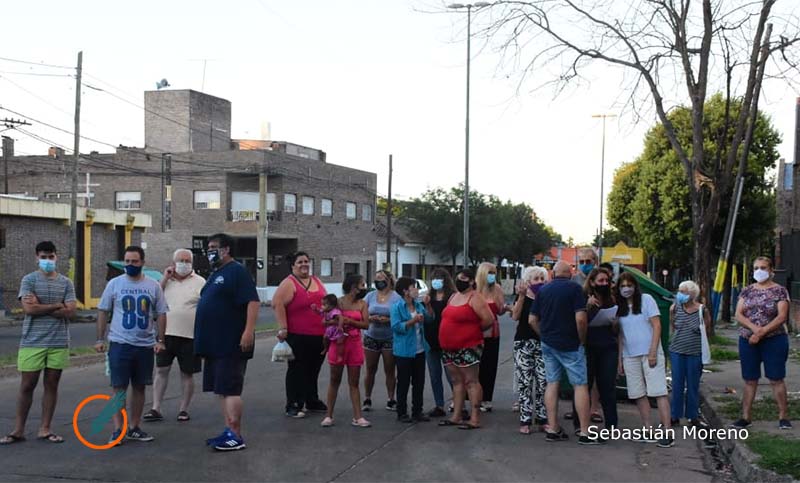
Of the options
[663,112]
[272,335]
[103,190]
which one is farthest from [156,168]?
[663,112]

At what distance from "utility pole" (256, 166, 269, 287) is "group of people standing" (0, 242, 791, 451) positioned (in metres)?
39.3

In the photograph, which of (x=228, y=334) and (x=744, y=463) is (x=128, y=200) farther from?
(x=744, y=463)

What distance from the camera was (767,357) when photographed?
29.6ft

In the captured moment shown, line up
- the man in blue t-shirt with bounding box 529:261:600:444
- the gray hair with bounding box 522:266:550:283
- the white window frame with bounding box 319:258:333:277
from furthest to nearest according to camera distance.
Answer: the white window frame with bounding box 319:258:333:277 → the gray hair with bounding box 522:266:550:283 → the man in blue t-shirt with bounding box 529:261:600:444

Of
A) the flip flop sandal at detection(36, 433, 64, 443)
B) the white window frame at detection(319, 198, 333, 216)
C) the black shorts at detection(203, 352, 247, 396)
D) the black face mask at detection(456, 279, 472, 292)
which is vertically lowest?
the flip flop sandal at detection(36, 433, 64, 443)

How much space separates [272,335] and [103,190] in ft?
109

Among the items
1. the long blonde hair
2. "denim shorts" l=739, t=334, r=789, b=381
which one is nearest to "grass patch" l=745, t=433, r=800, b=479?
"denim shorts" l=739, t=334, r=789, b=381

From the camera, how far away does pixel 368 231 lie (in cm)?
6162

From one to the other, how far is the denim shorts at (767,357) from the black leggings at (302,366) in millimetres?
4482

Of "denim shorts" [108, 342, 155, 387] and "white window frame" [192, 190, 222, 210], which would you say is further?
"white window frame" [192, 190, 222, 210]

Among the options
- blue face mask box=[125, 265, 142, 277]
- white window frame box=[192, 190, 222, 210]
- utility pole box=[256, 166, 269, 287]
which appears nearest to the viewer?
blue face mask box=[125, 265, 142, 277]

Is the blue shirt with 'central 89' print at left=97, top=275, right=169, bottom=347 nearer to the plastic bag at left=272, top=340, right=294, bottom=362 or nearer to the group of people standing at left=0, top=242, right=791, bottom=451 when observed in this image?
the group of people standing at left=0, top=242, right=791, bottom=451

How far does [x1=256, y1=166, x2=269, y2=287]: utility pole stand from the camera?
49.3m

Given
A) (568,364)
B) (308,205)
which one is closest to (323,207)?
(308,205)
